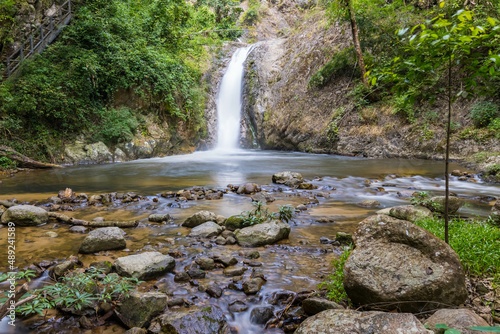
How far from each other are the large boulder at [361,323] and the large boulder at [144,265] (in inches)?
61.9

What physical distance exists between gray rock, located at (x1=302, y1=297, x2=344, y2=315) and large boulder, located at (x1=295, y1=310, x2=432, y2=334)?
223mm

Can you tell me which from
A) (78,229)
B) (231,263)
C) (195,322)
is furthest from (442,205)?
(78,229)

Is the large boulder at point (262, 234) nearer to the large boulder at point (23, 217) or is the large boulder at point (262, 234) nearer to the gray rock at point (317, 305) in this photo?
the gray rock at point (317, 305)

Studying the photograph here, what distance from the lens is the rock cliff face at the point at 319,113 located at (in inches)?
476

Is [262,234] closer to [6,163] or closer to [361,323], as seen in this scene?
[361,323]

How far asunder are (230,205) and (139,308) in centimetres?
359

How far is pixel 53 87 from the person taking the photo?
10.9 metres

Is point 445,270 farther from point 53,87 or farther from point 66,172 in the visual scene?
point 53,87

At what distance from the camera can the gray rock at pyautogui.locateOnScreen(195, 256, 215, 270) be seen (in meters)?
2.98

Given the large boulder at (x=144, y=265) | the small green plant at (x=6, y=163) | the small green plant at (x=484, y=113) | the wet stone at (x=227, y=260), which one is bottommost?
the wet stone at (x=227, y=260)

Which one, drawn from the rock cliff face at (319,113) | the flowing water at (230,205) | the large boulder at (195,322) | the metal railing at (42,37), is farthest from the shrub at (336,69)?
the large boulder at (195,322)

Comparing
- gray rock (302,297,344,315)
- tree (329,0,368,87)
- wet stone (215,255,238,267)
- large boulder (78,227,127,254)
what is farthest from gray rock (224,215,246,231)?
tree (329,0,368,87)

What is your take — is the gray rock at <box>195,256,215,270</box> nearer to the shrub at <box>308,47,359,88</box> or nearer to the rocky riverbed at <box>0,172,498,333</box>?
the rocky riverbed at <box>0,172,498,333</box>

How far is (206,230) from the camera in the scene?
3.97 metres
